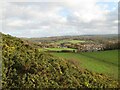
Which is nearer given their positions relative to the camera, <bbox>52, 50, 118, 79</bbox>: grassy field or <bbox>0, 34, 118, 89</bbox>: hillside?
<bbox>0, 34, 118, 89</bbox>: hillside

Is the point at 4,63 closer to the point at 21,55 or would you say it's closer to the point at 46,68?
the point at 21,55

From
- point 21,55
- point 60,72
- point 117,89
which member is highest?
point 21,55

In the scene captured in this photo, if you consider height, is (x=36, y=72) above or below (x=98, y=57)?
above

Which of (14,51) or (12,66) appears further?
(14,51)

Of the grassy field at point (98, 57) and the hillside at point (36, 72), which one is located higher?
the hillside at point (36, 72)

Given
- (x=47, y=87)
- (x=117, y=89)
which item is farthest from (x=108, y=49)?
(x=47, y=87)

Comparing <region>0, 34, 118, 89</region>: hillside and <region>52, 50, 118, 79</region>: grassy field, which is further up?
<region>0, 34, 118, 89</region>: hillside

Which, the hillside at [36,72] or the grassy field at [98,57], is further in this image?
the grassy field at [98,57]

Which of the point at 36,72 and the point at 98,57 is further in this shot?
the point at 98,57
